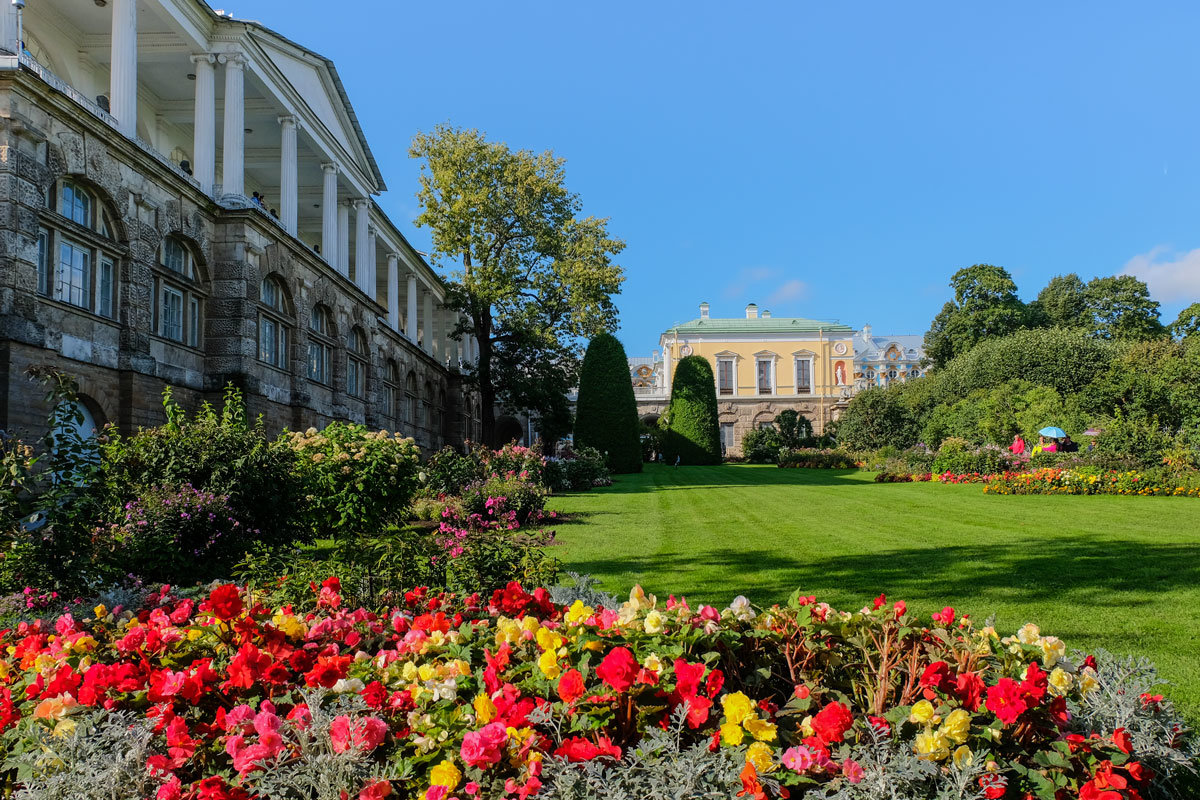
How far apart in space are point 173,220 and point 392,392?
15703mm

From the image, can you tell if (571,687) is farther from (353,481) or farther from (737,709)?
(353,481)

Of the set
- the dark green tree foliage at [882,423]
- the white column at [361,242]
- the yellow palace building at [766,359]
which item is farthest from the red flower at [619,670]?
the yellow palace building at [766,359]

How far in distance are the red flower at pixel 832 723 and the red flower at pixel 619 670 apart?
1.90 ft

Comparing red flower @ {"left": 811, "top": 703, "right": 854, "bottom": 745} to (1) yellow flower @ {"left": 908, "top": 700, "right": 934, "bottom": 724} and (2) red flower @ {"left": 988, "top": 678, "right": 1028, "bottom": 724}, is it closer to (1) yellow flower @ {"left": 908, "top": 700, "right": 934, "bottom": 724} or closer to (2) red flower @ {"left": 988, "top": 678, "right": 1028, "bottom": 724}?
(1) yellow flower @ {"left": 908, "top": 700, "right": 934, "bottom": 724}

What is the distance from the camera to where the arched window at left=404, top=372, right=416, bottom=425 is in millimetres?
31984

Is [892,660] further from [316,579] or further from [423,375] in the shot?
[423,375]

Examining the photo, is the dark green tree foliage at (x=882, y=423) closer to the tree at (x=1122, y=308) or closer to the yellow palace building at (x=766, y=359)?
the yellow palace building at (x=766, y=359)

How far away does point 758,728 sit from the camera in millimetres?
2441

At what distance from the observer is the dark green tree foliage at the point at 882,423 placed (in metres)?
36.7

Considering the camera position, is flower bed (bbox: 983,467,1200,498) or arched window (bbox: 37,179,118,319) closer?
arched window (bbox: 37,179,118,319)

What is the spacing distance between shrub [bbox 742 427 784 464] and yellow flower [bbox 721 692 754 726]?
3977cm

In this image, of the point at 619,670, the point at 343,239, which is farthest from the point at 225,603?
the point at 343,239

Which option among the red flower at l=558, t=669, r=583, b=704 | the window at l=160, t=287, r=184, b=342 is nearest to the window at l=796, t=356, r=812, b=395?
the window at l=160, t=287, r=184, b=342

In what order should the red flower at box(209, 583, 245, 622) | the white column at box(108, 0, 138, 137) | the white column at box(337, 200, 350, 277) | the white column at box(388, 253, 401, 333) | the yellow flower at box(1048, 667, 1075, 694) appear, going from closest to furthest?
the yellow flower at box(1048, 667, 1075, 694), the red flower at box(209, 583, 245, 622), the white column at box(108, 0, 138, 137), the white column at box(337, 200, 350, 277), the white column at box(388, 253, 401, 333)
